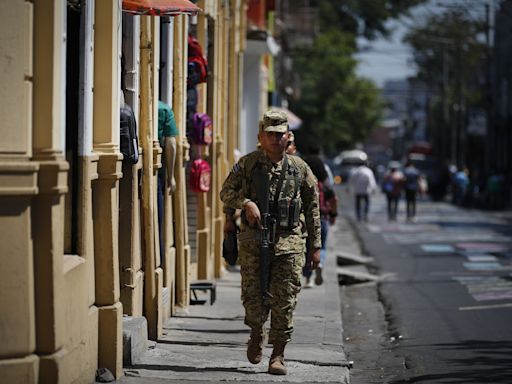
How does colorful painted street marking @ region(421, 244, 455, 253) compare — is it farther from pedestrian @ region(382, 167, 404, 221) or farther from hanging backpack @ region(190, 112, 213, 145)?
hanging backpack @ region(190, 112, 213, 145)

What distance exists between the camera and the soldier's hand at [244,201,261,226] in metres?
9.48

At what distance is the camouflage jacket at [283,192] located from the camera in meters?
9.62

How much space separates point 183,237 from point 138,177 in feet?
7.82

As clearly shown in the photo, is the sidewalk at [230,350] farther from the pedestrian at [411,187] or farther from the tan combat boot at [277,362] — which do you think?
the pedestrian at [411,187]

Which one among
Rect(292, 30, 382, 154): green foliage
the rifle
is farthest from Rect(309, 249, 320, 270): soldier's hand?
Rect(292, 30, 382, 154): green foliage

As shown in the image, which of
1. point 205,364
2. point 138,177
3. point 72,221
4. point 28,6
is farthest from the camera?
point 138,177

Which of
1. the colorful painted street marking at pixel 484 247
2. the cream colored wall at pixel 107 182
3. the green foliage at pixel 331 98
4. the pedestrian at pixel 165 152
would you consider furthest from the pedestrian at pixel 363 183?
the green foliage at pixel 331 98

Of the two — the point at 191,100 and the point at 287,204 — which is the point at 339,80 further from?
the point at 287,204

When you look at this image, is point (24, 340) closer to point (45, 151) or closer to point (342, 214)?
point (45, 151)

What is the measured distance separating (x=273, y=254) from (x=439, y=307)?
20.3 feet

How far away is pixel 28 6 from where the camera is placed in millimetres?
7547

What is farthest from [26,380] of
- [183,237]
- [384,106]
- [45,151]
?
[384,106]

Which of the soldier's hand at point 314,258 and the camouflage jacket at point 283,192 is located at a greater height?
the camouflage jacket at point 283,192

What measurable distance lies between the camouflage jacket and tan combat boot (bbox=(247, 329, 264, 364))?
69cm
